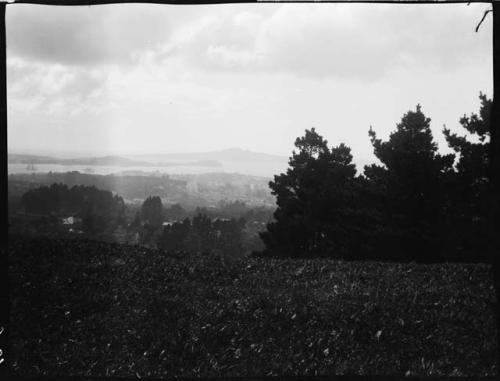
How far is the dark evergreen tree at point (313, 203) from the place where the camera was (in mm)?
43312

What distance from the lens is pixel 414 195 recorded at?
35.9 meters

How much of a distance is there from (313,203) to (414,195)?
1111cm

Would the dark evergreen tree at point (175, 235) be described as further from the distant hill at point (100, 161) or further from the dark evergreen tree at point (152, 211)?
the distant hill at point (100, 161)

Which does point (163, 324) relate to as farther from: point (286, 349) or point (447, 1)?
point (447, 1)

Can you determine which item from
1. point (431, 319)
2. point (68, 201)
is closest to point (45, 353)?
point (431, 319)

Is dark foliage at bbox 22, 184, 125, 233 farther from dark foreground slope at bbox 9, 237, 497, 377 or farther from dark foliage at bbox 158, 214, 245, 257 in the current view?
dark foreground slope at bbox 9, 237, 497, 377

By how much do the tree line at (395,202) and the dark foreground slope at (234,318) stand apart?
73.1 ft

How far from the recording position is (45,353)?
24.0 ft

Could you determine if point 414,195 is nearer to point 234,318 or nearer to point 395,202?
point 395,202

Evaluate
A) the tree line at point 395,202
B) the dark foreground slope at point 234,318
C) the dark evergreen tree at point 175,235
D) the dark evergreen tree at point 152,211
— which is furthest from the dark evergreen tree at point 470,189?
the dark evergreen tree at point 152,211

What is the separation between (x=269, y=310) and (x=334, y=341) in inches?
62.6

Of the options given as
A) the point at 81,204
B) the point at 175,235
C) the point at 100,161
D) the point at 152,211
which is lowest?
the point at 175,235

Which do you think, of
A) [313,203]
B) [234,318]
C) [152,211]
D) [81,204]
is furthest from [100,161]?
[234,318]

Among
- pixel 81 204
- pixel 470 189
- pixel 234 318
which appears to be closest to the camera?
pixel 234 318
